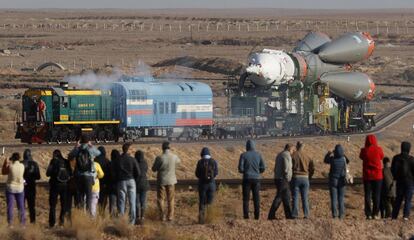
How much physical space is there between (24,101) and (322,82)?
1377 centimetres

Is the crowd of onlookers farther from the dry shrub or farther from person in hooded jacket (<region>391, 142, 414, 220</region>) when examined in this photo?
the dry shrub

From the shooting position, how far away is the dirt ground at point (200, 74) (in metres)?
21.9

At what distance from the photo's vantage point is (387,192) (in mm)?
23281

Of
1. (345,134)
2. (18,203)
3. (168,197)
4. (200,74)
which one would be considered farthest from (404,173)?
(200,74)

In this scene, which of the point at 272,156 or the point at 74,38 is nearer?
the point at 272,156

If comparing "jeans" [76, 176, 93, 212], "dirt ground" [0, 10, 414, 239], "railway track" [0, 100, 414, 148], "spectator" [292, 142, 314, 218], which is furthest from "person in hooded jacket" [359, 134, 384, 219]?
"railway track" [0, 100, 414, 148]

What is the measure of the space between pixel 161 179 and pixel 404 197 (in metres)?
4.75

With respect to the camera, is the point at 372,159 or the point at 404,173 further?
→ the point at 404,173

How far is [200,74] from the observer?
85500 millimetres

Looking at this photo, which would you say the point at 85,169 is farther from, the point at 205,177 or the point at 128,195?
the point at 205,177

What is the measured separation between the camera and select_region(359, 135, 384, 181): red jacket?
72.4 ft

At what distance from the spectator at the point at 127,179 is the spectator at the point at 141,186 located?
275 mm

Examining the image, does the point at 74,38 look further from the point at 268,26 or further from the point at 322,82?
the point at 322,82

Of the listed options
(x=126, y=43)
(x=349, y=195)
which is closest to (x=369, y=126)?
(x=349, y=195)
